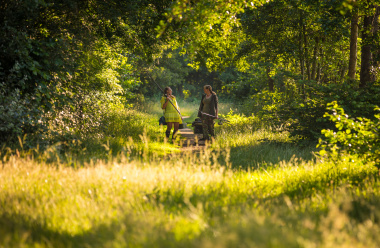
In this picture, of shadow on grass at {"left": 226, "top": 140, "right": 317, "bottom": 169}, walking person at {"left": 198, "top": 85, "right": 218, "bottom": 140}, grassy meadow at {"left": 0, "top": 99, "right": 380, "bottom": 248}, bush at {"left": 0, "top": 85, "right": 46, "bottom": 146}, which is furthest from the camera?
walking person at {"left": 198, "top": 85, "right": 218, "bottom": 140}

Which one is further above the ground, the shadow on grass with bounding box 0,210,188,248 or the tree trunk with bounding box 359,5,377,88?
the tree trunk with bounding box 359,5,377,88

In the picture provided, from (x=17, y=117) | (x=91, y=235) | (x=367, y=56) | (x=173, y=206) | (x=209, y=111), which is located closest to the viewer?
(x=91, y=235)

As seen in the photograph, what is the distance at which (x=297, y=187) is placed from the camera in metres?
5.20

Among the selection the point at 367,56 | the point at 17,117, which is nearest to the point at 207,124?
the point at 367,56

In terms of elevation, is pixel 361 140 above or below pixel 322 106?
below

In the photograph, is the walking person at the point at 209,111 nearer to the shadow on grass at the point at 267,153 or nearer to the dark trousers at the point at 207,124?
the dark trousers at the point at 207,124

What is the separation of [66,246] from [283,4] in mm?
10838

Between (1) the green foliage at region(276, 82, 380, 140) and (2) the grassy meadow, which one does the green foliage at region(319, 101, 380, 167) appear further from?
(1) the green foliage at region(276, 82, 380, 140)

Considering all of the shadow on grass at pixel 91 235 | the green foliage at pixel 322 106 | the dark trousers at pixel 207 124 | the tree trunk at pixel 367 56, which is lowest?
the shadow on grass at pixel 91 235

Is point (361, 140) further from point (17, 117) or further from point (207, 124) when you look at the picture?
point (207, 124)

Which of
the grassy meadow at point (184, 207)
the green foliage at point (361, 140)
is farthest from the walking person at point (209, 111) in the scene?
the green foliage at point (361, 140)

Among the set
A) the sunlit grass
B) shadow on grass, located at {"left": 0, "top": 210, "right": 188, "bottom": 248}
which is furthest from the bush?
shadow on grass, located at {"left": 0, "top": 210, "right": 188, "bottom": 248}

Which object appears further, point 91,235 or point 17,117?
point 17,117

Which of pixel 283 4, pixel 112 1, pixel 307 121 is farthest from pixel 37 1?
pixel 283 4
